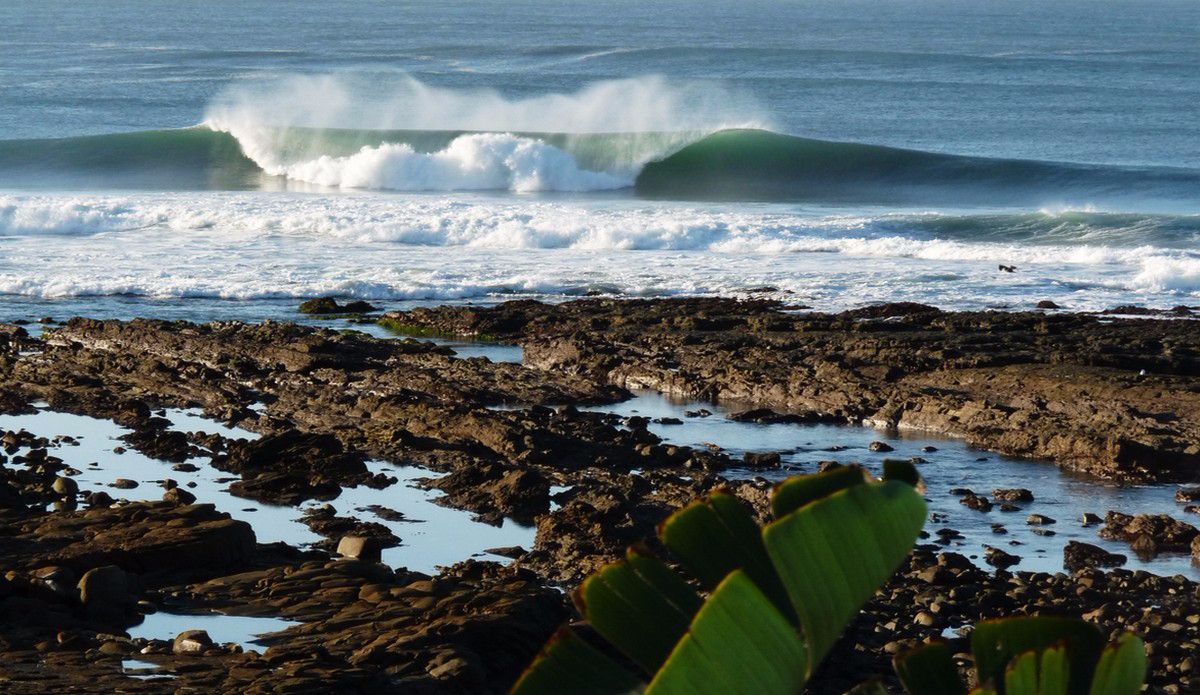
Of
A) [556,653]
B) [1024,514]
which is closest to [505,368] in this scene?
[1024,514]

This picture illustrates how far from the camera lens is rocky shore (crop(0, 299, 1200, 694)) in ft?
18.0

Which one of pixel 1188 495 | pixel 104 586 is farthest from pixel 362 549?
pixel 1188 495

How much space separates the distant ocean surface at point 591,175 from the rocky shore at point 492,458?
11.3ft

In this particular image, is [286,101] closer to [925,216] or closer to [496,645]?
[925,216]

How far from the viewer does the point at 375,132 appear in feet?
110

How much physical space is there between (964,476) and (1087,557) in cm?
180

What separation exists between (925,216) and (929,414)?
13.8 m

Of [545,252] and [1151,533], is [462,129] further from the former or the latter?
[1151,533]

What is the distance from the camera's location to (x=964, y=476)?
892 centimetres

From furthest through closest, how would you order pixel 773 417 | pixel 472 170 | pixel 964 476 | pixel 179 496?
pixel 472 170
pixel 773 417
pixel 964 476
pixel 179 496

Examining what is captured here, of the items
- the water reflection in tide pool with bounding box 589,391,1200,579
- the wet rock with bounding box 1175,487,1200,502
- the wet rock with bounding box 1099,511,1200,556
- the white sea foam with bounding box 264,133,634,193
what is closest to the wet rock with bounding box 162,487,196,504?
the water reflection in tide pool with bounding box 589,391,1200,579

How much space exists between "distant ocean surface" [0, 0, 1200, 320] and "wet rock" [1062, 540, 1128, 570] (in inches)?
339

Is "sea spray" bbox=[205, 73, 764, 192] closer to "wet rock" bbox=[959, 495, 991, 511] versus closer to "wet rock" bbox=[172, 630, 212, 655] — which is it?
"wet rock" bbox=[959, 495, 991, 511]

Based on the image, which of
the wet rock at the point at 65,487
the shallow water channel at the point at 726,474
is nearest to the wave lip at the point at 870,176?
the shallow water channel at the point at 726,474
